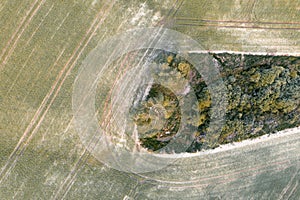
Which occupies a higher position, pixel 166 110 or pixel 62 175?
pixel 166 110

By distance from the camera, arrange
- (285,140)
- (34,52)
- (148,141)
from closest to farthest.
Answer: (34,52), (148,141), (285,140)

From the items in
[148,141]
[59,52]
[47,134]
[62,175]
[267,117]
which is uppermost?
[267,117]

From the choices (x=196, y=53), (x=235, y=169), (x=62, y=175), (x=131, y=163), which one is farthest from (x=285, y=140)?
(x=62, y=175)

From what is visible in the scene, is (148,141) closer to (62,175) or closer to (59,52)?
(62,175)

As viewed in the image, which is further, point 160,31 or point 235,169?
point 235,169

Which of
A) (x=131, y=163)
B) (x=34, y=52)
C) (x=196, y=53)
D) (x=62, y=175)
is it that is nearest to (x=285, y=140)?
(x=196, y=53)

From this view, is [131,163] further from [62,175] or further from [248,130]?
[248,130]

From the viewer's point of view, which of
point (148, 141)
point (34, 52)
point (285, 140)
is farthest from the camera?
point (285, 140)

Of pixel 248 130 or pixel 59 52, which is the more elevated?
pixel 248 130

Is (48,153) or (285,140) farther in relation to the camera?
(285,140)
